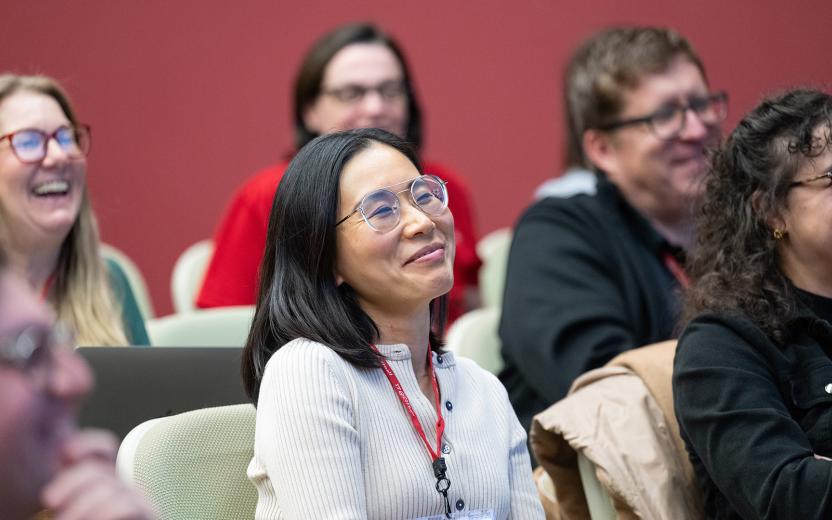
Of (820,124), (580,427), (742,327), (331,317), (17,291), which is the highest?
(17,291)

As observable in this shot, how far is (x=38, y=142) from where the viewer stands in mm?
2619

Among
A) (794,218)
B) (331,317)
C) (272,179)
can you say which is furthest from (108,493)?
(272,179)

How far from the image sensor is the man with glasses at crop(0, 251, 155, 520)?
0.64 meters

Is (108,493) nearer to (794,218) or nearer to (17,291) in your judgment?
(17,291)

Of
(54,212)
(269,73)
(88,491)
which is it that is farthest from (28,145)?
(269,73)

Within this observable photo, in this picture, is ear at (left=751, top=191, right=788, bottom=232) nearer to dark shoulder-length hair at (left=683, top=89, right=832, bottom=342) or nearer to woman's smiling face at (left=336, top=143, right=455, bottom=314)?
dark shoulder-length hair at (left=683, top=89, right=832, bottom=342)

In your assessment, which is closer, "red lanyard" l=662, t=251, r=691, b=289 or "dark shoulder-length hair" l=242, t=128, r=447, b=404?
"dark shoulder-length hair" l=242, t=128, r=447, b=404

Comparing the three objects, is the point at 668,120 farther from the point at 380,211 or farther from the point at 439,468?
the point at 439,468

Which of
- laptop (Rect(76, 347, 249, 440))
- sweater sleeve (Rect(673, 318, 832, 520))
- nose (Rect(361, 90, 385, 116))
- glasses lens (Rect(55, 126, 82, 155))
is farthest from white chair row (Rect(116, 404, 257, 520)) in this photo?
nose (Rect(361, 90, 385, 116))

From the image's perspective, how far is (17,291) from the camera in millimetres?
668

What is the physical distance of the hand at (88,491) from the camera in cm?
69

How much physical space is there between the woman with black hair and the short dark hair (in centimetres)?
89

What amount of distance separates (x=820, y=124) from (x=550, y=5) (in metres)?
2.97

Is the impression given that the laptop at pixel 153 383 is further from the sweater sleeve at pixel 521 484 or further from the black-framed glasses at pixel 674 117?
the black-framed glasses at pixel 674 117
